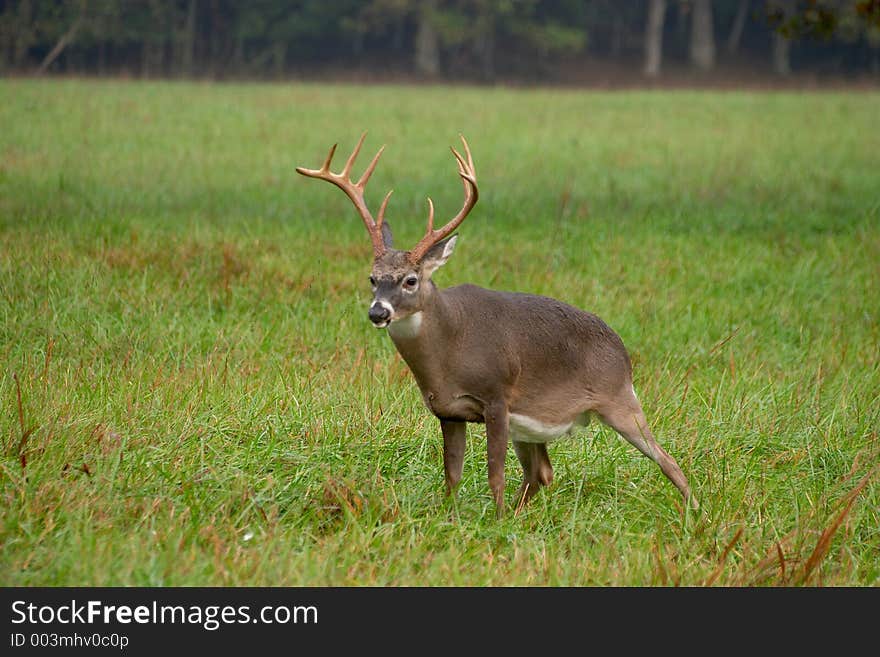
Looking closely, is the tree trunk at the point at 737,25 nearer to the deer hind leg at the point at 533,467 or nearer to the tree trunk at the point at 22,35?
the tree trunk at the point at 22,35

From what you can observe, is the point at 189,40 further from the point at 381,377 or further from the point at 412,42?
the point at 381,377

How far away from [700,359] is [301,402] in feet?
8.62

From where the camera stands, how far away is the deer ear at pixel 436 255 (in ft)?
14.6

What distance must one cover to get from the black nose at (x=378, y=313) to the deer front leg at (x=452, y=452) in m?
0.59

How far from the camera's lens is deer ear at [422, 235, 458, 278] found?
4.44m

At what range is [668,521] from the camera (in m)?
4.71

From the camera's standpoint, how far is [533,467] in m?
4.93

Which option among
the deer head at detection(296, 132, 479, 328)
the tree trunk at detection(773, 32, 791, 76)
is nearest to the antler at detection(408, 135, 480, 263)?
the deer head at detection(296, 132, 479, 328)

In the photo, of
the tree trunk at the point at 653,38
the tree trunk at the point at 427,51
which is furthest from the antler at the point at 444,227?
the tree trunk at the point at 653,38

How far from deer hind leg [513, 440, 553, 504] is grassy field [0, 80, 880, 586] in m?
0.05

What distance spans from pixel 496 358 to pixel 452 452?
0.40 meters

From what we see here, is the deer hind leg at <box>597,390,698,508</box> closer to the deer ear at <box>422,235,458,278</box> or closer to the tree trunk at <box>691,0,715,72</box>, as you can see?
the deer ear at <box>422,235,458,278</box>

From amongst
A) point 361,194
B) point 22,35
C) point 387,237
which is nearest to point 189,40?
point 22,35
